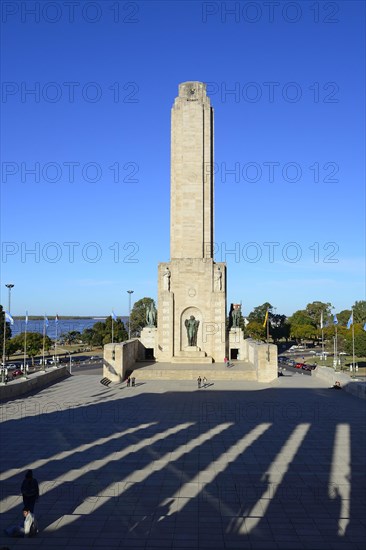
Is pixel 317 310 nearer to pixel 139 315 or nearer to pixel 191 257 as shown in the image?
pixel 139 315

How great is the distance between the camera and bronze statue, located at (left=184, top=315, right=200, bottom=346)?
36.5m

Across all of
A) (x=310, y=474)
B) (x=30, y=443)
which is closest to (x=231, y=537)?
(x=310, y=474)

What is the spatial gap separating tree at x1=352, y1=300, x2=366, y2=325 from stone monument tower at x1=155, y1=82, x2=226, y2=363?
204ft

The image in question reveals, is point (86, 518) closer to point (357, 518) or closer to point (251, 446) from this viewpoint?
point (357, 518)

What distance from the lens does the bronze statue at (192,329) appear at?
120ft

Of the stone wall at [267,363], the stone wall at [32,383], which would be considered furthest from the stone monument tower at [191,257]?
the stone wall at [32,383]

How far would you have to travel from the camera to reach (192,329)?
36.5 metres

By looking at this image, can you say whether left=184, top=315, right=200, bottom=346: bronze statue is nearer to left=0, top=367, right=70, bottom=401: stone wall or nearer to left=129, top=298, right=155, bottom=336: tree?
left=0, top=367, right=70, bottom=401: stone wall

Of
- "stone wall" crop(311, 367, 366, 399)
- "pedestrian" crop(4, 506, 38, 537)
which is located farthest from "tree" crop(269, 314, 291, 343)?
"pedestrian" crop(4, 506, 38, 537)

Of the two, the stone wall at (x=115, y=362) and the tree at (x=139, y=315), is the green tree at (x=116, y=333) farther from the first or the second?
the stone wall at (x=115, y=362)

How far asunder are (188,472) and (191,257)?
26.2m

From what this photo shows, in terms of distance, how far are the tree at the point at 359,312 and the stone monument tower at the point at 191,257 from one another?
62.2 metres

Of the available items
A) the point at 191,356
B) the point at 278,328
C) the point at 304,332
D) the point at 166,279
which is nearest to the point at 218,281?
the point at 166,279

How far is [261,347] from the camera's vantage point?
30719 millimetres
